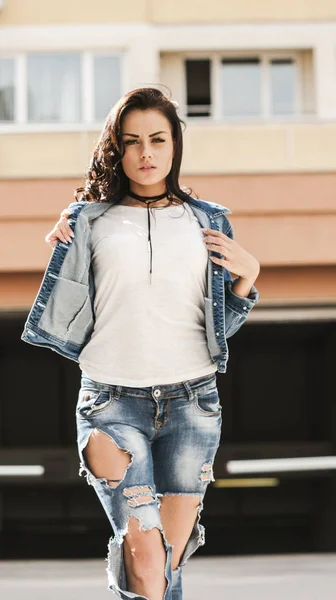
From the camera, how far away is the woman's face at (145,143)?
263 centimetres

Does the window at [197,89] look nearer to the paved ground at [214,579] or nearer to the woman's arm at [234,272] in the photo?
the paved ground at [214,579]

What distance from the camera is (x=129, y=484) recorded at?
2498 mm

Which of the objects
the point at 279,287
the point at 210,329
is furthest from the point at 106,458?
the point at 279,287

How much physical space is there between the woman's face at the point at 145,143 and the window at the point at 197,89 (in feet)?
21.3

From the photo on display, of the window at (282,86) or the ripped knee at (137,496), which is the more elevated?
the window at (282,86)

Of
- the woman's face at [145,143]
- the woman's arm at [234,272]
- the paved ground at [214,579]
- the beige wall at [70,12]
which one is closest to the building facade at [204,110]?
the beige wall at [70,12]

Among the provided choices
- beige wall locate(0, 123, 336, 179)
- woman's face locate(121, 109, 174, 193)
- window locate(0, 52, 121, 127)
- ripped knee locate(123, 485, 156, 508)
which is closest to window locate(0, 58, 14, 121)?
window locate(0, 52, 121, 127)

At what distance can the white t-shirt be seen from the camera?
2559mm

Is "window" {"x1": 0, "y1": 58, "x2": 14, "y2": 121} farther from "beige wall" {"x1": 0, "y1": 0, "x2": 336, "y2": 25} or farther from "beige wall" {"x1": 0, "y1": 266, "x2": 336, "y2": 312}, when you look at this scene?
"beige wall" {"x1": 0, "y1": 266, "x2": 336, "y2": 312}

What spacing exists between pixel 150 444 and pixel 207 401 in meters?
0.19

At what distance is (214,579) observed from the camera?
204 inches

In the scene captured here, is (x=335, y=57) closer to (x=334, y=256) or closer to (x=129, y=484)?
(x=334, y=256)

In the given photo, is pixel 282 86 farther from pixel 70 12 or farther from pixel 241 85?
pixel 70 12

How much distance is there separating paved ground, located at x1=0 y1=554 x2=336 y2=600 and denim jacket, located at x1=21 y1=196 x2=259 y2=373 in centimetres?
232
